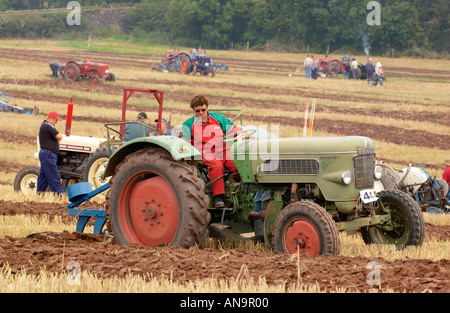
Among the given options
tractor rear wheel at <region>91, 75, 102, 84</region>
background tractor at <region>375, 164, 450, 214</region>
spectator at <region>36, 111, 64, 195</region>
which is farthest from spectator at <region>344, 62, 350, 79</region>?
spectator at <region>36, 111, 64, 195</region>

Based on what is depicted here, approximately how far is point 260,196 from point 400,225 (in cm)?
156

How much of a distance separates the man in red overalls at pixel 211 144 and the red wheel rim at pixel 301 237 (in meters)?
0.80

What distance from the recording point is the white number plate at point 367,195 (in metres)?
6.39

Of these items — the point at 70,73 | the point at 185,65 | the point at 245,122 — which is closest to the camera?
the point at 245,122

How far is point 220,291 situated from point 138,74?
30029mm

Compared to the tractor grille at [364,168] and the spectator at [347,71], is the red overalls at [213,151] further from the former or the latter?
the spectator at [347,71]

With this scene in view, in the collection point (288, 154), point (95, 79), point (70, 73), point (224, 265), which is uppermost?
point (70, 73)

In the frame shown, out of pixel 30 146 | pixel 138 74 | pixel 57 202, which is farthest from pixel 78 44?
pixel 57 202

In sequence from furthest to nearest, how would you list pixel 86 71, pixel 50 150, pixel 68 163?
pixel 86 71 < pixel 68 163 < pixel 50 150

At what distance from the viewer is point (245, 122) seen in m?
20.8

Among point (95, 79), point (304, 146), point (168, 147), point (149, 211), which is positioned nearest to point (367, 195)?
point (304, 146)

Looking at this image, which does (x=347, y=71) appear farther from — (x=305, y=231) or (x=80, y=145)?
(x=305, y=231)

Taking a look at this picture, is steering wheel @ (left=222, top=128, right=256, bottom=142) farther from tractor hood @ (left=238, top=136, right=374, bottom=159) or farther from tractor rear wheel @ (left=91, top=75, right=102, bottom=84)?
tractor rear wheel @ (left=91, top=75, right=102, bottom=84)

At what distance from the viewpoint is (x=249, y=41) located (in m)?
66.2
